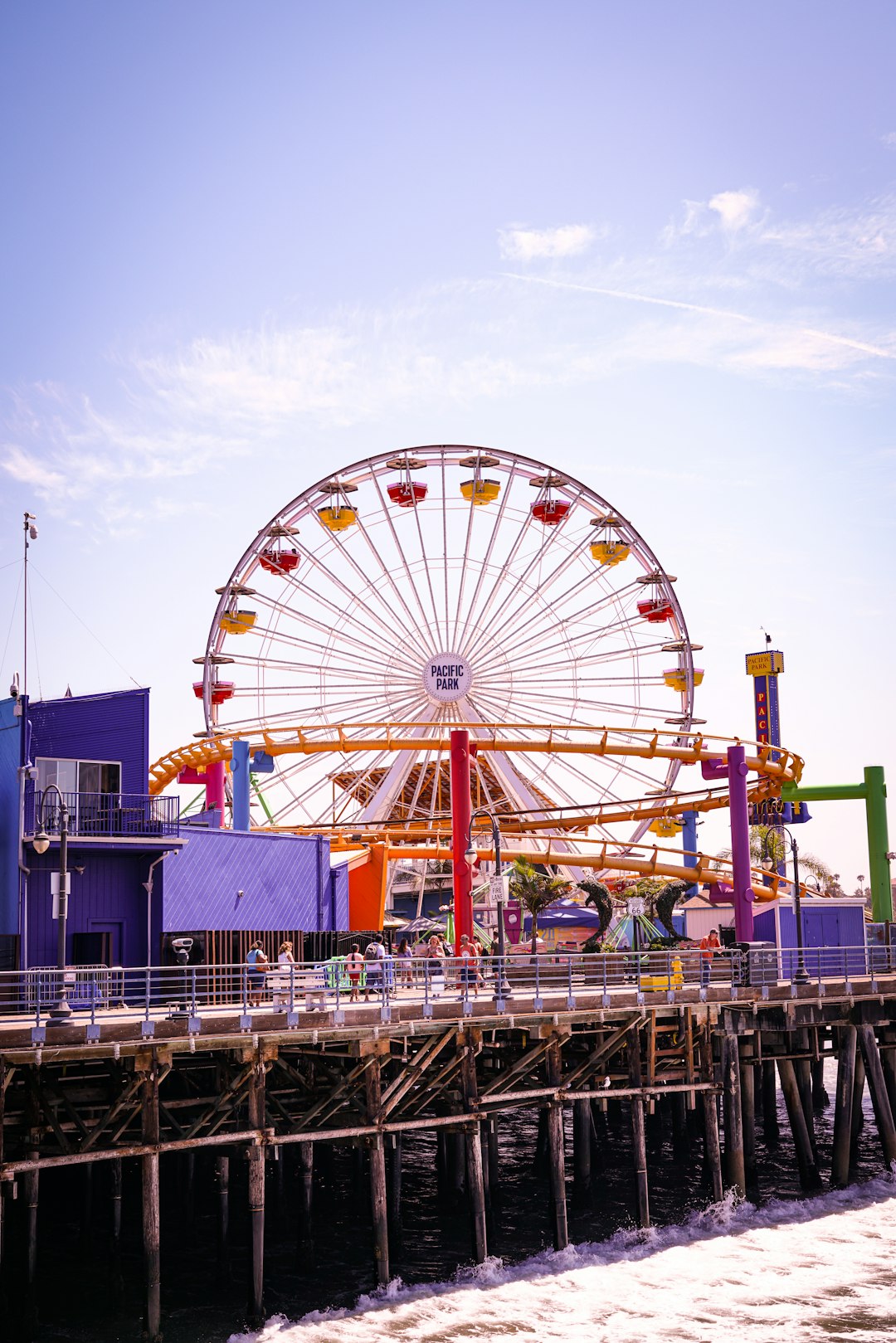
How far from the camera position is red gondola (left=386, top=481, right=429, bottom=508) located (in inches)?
2415

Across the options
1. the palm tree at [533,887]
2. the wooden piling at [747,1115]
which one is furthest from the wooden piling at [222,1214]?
the palm tree at [533,887]

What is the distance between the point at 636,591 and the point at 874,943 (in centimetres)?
1928

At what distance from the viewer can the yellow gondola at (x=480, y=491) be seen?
→ 202ft

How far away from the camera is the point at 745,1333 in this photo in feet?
86.3

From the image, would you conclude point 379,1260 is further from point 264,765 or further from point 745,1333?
point 264,765

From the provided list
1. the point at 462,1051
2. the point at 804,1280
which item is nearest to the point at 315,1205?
the point at 462,1051

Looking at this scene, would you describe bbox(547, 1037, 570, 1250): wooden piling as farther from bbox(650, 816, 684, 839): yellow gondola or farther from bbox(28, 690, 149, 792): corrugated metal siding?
bbox(650, 816, 684, 839): yellow gondola

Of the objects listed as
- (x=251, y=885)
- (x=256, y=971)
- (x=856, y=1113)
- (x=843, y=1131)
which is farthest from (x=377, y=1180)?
(x=856, y=1113)

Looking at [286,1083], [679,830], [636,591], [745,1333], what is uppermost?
[636,591]

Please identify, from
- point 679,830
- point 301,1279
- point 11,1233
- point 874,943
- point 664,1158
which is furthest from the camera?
point 679,830

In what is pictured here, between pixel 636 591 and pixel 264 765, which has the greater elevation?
pixel 636 591

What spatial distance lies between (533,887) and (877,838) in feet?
44.2

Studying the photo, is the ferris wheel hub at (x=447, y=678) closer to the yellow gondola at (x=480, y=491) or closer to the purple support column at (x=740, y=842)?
the yellow gondola at (x=480, y=491)

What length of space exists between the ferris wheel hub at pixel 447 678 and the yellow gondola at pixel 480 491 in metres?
6.70
